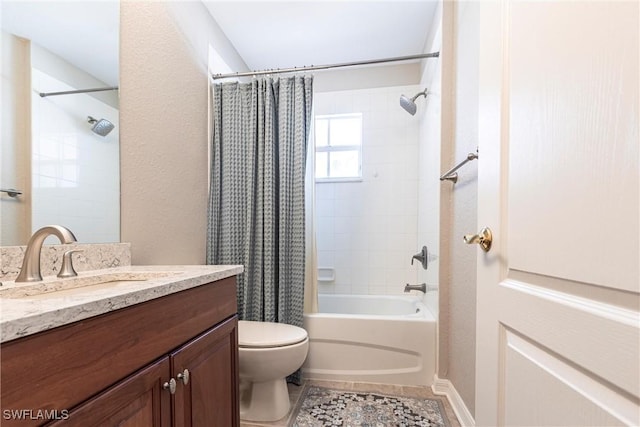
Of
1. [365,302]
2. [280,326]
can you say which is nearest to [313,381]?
[280,326]

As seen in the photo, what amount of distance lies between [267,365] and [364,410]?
23.8 inches

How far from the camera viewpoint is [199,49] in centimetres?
184

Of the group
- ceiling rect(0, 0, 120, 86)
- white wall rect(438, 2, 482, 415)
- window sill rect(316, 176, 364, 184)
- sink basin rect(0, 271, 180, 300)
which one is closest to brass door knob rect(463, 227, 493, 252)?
white wall rect(438, 2, 482, 415)

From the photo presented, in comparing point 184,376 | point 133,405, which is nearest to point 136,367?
point 133,405

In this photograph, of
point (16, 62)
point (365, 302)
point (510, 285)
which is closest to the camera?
point (510, 285)

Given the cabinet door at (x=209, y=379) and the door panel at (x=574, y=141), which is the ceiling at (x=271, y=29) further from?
the door panel at (x=574, y=141)

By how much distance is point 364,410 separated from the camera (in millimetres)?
1580

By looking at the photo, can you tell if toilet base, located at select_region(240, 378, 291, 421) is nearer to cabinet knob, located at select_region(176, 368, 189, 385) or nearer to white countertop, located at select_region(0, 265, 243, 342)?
cabinet knob, located at select_region(176, 368, 189, 385)

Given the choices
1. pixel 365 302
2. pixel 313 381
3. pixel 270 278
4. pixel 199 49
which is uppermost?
pixel 199 49

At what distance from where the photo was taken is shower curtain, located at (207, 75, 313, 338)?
6.14ft

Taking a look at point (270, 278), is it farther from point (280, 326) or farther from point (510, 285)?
point (510, 285)

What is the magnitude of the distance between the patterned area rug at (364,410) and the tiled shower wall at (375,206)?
1.06 metres

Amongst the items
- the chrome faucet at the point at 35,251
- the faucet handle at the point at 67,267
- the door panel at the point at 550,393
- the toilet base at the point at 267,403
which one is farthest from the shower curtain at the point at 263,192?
the door panel at the point at 550,393

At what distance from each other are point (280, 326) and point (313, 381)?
1.64 ft
